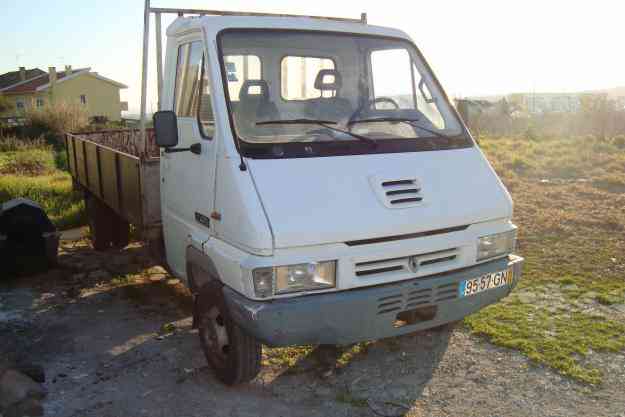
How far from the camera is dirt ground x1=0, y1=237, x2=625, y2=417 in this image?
3691 mm

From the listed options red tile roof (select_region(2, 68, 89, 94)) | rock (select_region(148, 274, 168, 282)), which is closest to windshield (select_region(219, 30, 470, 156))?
rock (select_region(148, 274, 168, 282))

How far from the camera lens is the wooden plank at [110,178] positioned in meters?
5.95

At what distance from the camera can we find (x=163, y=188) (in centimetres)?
475

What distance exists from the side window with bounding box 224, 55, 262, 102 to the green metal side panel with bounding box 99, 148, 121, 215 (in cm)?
230

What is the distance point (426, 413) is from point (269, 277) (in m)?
1.32

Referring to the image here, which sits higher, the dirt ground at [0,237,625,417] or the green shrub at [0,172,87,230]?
the green shrub at [0,172,87,230]

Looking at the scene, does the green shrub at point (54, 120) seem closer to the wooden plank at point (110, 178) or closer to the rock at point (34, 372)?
the wooden plank at point (110, 178)

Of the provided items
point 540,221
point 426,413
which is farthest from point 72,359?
point 540,221

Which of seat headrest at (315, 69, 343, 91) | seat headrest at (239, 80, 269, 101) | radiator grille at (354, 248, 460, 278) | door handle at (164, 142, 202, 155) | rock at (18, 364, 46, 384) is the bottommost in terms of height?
rock at (18, 364, 46, 384)

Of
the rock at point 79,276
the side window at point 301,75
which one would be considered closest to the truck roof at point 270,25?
the side window at point 301,75

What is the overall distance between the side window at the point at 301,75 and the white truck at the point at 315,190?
0.01 metres

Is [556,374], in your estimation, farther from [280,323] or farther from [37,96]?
[37,96]

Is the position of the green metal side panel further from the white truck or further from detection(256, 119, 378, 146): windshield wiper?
detection(256, 119, 378, 146): windshield wiper

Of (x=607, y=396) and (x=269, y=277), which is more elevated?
(x=269, y=277)
